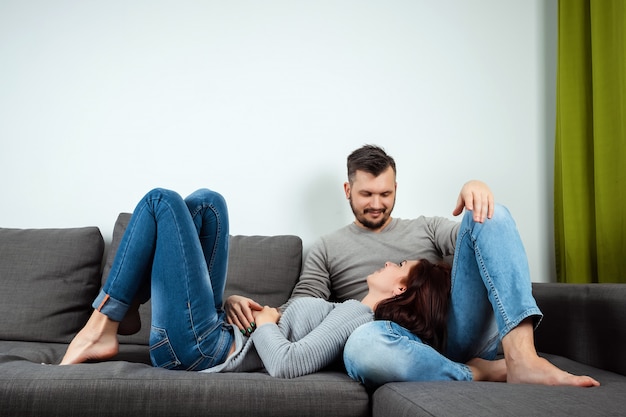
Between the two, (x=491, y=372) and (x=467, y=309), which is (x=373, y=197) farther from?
(x=491, y=372)

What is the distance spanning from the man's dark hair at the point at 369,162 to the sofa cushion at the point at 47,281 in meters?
1.07

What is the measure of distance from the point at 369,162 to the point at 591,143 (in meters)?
1.02

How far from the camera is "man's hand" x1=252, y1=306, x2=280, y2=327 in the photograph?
1.55 m

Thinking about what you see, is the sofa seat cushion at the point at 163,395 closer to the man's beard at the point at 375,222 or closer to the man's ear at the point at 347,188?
the man's beard at the point at 375,222

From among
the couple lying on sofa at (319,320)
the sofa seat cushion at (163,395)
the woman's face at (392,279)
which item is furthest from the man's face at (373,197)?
the sofa seat cushion at (163,395)

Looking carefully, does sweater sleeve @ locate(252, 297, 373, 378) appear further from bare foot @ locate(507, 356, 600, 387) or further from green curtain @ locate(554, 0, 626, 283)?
green curtain @ locate(554, 0, 626, 283)

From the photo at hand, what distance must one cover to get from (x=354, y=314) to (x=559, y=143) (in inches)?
60.9

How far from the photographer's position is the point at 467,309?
1470 millimetres

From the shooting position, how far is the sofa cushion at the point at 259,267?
6.87 feet

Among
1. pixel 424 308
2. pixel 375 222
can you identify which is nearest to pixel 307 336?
pixel 424 308

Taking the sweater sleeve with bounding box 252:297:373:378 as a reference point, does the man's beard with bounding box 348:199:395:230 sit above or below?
above

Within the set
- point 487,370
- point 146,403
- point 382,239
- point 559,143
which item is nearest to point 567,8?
point 559,143

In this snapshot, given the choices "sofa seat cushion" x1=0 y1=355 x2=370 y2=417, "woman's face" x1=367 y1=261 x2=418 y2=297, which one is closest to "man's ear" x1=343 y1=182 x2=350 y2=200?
"woman's face" x1=367 y1=261 x2=418 y2=297

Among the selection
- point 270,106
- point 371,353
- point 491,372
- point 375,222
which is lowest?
point 491,372
